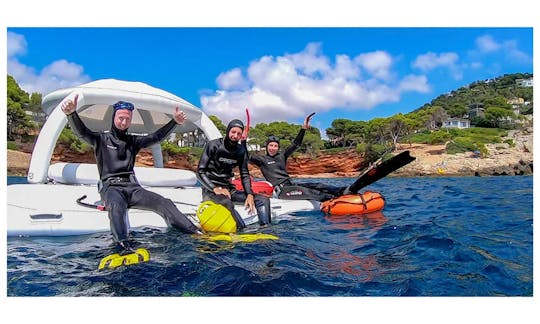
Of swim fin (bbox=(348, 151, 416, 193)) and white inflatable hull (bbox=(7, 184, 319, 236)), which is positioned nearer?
white inflatable hull (bbox=(7, 184, 319, 236))

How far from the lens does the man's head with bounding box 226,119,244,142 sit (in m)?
5.21

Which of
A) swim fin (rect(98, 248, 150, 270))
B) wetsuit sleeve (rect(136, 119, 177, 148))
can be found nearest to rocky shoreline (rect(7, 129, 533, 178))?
wetsuit sleeve (rect(136, 119, 177, 148))

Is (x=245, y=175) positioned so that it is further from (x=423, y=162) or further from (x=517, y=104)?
(x=517, y=104)

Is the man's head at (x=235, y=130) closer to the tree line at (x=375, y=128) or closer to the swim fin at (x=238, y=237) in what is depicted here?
the swim fin at (x=238, y=237)

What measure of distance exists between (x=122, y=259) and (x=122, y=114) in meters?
1.96

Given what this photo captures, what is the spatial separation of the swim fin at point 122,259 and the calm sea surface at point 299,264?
0.08 meters

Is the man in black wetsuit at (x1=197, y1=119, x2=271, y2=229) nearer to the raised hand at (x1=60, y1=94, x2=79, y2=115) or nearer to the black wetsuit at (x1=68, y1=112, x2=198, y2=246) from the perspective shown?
the black wetsuit at (x1=68, y1=112, x2=198, y2=246)

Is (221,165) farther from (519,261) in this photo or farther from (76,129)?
(519,261)

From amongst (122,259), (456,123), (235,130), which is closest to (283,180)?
(235,130)

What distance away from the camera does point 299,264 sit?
130 inches

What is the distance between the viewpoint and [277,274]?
2.99 meters

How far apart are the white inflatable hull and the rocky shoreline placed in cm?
2953

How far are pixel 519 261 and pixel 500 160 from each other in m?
34.9

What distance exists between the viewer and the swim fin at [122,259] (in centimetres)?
308
